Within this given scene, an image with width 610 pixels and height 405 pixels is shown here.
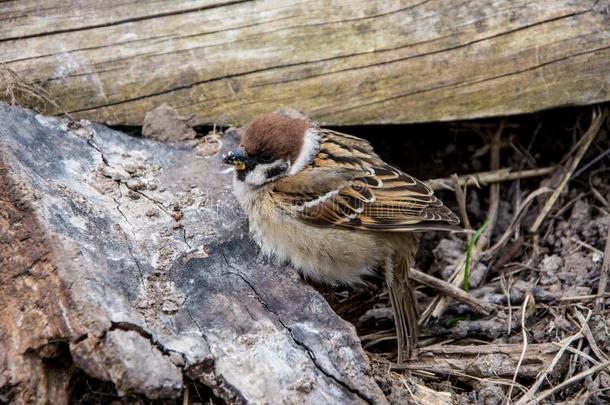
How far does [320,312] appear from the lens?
128 inches

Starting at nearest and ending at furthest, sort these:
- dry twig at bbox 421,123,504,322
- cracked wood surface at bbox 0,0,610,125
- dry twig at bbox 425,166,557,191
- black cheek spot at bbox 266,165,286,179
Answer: black cheek spot at bbox 266,165,286,179, dry twig at bbox 421,123,504,322, cracked wood surface at bbox 0,0,610,125, dry twig at bbox 425,166,557,191

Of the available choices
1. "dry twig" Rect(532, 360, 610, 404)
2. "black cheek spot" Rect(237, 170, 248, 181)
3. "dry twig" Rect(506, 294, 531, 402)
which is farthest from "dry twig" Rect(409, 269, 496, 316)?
"black cheek spot" Rect(237, 170, 248, 181)

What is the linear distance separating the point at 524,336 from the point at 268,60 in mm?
2124

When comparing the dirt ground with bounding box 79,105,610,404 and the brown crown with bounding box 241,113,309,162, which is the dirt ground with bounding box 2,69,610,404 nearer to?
the dirt ground with bounding box 79,105,610,404

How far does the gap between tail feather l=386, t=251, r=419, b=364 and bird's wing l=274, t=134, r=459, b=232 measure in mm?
259

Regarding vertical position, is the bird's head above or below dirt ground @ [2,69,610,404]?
above

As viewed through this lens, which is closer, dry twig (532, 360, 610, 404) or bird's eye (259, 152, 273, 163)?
dry twig (532, 360, 610, 404)

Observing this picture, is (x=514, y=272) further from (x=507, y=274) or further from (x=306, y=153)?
(x=306, y=153)

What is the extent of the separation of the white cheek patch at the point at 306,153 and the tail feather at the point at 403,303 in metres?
0.69

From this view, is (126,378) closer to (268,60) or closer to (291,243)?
(291,243)

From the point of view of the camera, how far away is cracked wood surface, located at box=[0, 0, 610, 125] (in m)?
4.42

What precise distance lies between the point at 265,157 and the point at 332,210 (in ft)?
1.46

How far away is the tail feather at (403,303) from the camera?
3775 millimetres

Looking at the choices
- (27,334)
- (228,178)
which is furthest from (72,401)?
(228,178)
